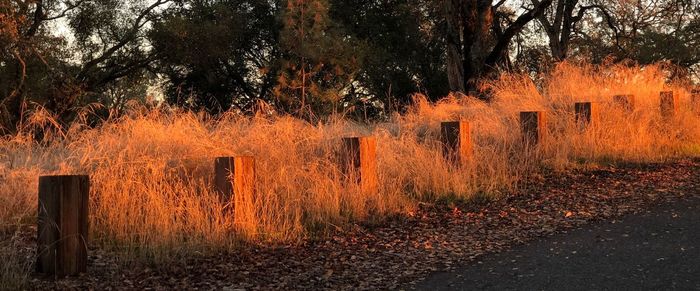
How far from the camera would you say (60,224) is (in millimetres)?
4070

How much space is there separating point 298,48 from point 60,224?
60.4ft

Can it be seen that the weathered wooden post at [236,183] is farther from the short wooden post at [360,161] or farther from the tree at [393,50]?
the tree at [393,50]

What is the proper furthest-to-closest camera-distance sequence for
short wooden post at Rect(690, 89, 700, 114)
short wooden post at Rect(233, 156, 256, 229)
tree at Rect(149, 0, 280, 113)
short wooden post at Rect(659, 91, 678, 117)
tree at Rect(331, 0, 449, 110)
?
tree at Rect(331, 0, 449, 110) < tree at Rect(149, 0, 280, 113) < short wooden post at Rect(690, 89, 700, 114) < short wooden post at Rect(659, 91, 678, 117) < short wooden post at Rect(233, 156, 256, 229)

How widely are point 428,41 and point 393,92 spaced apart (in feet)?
8.53

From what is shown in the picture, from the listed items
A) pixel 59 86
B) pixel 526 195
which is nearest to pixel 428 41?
pixel 59 86

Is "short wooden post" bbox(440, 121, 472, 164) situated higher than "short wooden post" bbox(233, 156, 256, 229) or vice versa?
"short wooden post" bbox(440, 121, 472, 164)

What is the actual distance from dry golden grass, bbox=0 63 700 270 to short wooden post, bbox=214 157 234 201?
80 millimetres

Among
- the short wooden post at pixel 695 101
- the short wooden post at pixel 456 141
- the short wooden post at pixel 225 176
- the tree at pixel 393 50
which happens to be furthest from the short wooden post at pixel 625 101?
the tree at pixel 393 50

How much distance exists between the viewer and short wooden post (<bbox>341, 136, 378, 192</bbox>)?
20.7 feet

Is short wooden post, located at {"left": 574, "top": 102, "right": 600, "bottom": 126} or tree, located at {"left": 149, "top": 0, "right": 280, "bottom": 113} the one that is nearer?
short wooden post, located at {"left": 574, "top": 102, "right": 600, "bottom": 126}

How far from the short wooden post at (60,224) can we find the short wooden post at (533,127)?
6.11m

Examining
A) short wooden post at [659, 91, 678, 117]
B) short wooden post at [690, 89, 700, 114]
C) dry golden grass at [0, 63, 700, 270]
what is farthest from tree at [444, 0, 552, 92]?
short wooden post at [659, 91, 678, 117]

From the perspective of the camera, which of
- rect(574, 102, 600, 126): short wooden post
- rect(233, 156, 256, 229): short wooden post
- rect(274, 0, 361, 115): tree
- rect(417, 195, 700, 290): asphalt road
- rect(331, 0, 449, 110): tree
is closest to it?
rect(417, 195, 700, 290): asphalt road

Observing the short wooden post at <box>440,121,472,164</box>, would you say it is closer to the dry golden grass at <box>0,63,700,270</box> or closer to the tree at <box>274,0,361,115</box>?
the dry golden grass at <box>0,63,700,270</box>
